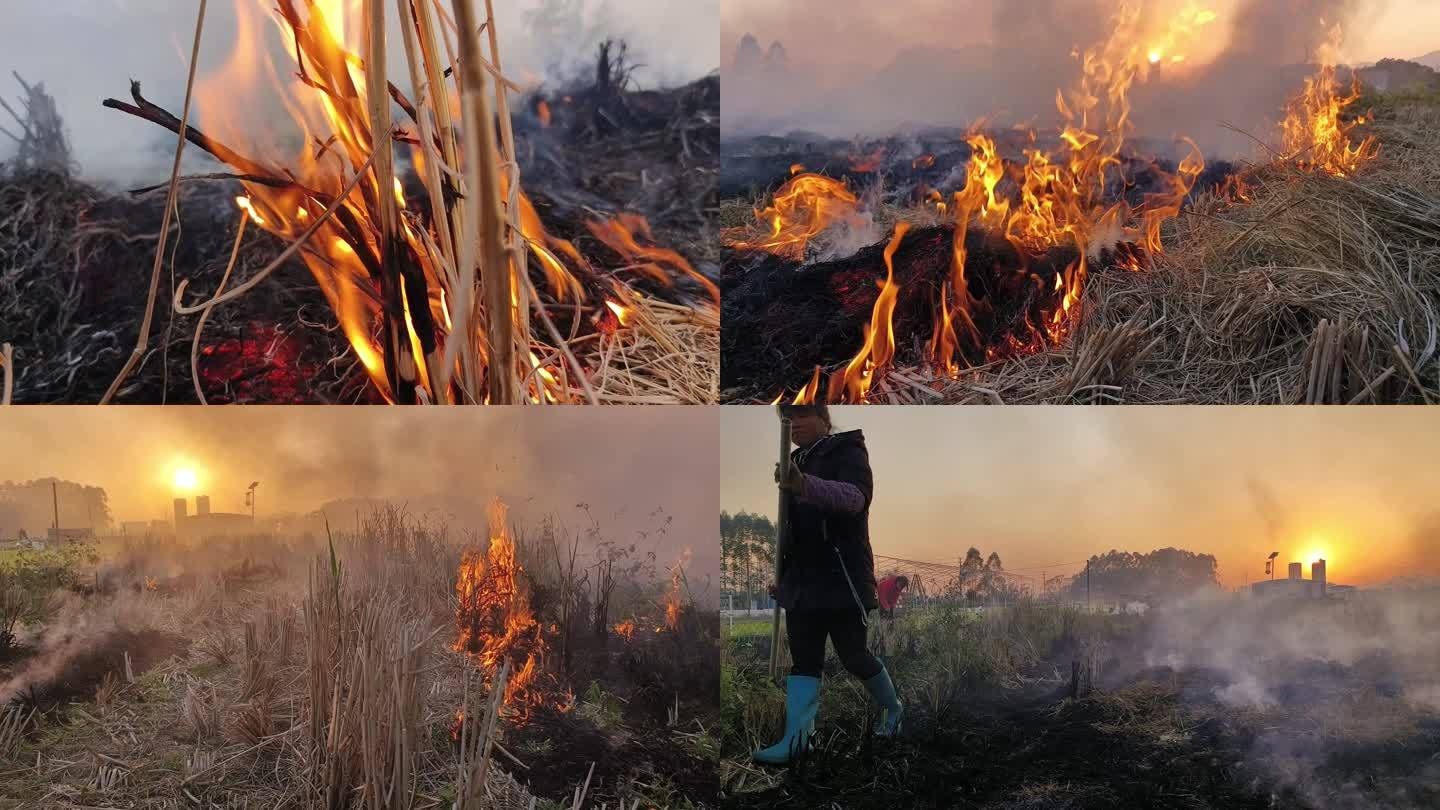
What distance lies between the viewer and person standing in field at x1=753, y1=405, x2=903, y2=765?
2.98 m

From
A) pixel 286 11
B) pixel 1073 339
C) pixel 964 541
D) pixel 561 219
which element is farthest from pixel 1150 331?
pixel 286 11

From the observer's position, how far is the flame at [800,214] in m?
3.29

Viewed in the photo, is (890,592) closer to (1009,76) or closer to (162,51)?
(1009,76)

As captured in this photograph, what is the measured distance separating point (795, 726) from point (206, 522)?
2.06 meters

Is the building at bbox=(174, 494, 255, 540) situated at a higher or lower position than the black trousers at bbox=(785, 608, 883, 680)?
higher

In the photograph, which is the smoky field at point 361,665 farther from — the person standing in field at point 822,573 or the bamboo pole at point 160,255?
the bamboo pole at point 160,255

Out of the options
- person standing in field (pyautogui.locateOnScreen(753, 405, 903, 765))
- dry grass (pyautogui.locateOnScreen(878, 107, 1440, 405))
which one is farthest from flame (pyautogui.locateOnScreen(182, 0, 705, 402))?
dry grass (pyautogui.locateOnScreen(878, 107, 1440, 405))

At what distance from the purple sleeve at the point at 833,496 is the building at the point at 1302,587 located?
54.5 inches

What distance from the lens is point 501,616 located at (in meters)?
2.96

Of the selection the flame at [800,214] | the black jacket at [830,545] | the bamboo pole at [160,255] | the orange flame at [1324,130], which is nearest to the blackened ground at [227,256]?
the bamboo pole at [160,255]

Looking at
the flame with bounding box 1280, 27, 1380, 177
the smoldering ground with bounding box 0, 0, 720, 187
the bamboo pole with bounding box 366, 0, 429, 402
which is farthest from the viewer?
the flame with bounding box 1280, 27, 1380, 177

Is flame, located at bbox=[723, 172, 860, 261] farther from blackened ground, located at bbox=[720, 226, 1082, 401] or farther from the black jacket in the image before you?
the black jacket

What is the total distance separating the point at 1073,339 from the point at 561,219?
192 cm

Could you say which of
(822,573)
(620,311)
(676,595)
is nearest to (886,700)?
(822,573)
